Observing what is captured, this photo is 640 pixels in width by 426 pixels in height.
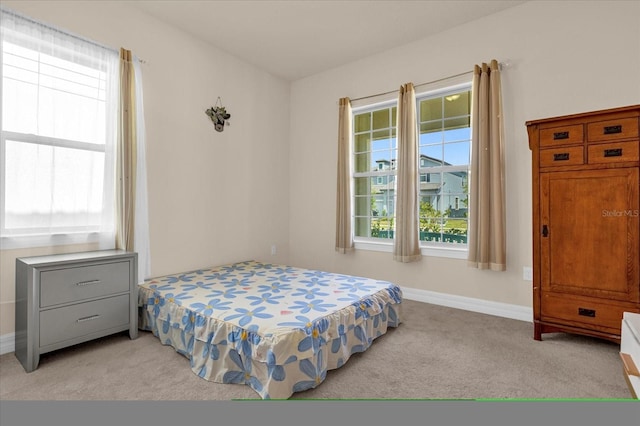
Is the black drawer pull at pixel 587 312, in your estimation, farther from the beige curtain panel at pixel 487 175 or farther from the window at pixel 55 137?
the window at pixel 55 137

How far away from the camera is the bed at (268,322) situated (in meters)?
1.73

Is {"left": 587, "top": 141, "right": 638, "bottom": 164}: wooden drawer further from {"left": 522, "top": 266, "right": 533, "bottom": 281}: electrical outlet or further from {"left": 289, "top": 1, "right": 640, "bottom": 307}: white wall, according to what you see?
{"left": 522, "top": 266, "right": 533, "bottom": 281}: electrical outlet

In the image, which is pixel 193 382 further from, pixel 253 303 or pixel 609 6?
pixel 609 6

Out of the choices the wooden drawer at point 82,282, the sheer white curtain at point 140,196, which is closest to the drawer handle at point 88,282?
the wooden drawer at point 82,282

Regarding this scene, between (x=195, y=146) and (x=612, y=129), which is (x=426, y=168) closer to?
(x=612, y=129)

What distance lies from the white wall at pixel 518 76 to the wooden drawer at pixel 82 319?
2319 mm

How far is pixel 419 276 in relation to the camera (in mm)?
3402

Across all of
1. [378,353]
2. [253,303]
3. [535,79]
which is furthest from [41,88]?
[535,79]

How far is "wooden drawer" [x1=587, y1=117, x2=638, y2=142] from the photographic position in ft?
6.83

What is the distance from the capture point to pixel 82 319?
219cm

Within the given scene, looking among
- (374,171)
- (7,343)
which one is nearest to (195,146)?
(374,171)

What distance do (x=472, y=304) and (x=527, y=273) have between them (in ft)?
1.79

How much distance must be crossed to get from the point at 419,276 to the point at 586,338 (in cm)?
137

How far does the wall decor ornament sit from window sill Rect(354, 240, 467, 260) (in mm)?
1971
